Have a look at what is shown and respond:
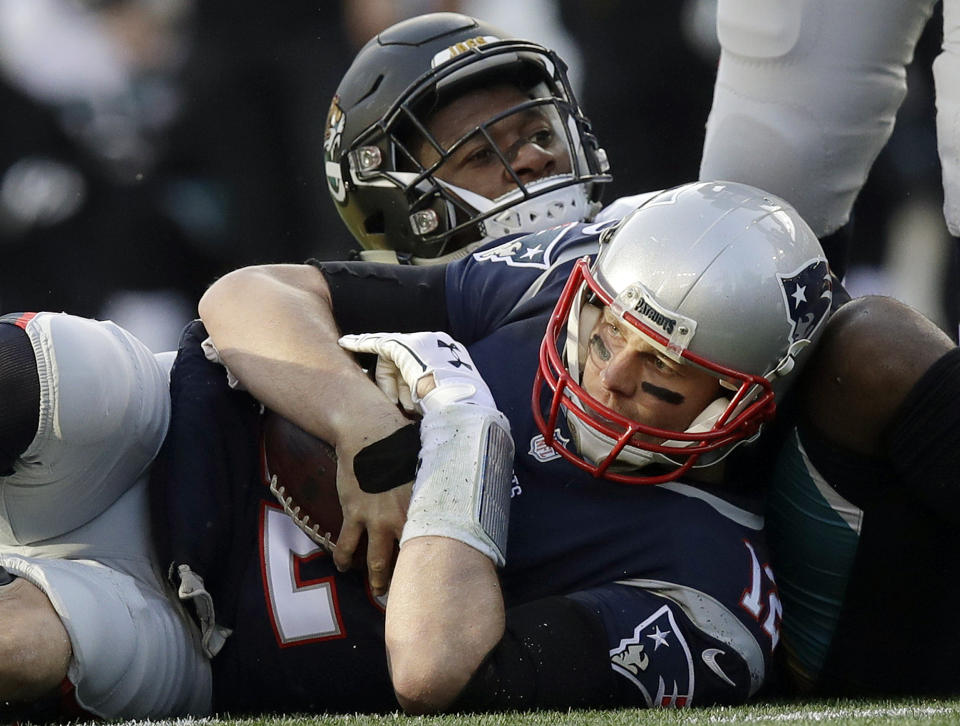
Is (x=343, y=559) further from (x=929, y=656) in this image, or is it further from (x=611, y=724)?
(x=929, y=656)

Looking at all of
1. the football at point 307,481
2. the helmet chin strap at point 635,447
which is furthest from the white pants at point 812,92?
the football at point 307,481

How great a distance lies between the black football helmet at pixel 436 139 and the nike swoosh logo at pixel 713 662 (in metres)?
1.23

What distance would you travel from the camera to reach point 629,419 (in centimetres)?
185

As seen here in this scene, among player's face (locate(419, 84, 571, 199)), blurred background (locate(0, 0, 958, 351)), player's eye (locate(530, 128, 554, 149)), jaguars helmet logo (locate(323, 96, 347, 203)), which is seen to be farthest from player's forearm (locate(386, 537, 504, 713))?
blurred background (locate(0, 0, 958, 351))

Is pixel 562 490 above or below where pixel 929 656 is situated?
above

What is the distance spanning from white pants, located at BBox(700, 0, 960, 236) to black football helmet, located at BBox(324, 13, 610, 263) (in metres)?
0.36

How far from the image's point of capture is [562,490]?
194cm

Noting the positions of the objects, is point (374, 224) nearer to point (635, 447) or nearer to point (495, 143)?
point (495, 143)

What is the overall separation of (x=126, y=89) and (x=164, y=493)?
197 cm

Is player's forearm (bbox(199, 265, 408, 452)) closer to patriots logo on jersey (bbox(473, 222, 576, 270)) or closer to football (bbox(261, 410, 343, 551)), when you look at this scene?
football (bbox(261, 410, 343, 551))

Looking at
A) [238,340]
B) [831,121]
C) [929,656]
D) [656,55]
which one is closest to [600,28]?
[656,55]

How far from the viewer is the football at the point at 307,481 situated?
1.93 m

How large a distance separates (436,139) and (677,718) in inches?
67.1

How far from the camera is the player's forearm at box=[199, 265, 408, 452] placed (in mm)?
1899
